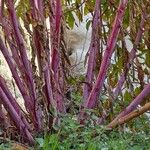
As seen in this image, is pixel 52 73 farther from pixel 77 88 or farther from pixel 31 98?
pixel 77 88

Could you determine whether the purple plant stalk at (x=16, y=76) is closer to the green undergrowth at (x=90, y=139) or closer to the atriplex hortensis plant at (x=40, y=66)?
the atriplex hortensis plant at (x=40, y=66)

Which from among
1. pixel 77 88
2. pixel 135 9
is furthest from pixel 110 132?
pixel 135 9

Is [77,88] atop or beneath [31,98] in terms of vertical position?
atop

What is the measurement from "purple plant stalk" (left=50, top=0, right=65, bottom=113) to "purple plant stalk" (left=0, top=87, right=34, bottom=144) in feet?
0.56

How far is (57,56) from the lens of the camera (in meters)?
1.83

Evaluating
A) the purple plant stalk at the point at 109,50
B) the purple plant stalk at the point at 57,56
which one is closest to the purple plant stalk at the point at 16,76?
the purple plant stalk at the point at 57,56

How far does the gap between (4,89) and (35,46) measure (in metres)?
0.20

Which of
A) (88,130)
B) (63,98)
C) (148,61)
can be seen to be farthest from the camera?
(148,61)

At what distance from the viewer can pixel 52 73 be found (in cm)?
178

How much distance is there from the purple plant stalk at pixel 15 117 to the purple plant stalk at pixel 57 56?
0.17 m

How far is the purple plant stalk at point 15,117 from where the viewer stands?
168 centimetres

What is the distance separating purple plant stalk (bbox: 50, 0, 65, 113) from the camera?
5.82ft

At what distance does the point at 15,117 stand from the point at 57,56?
297mm

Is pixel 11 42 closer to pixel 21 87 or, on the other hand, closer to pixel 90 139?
pixel 21 87
